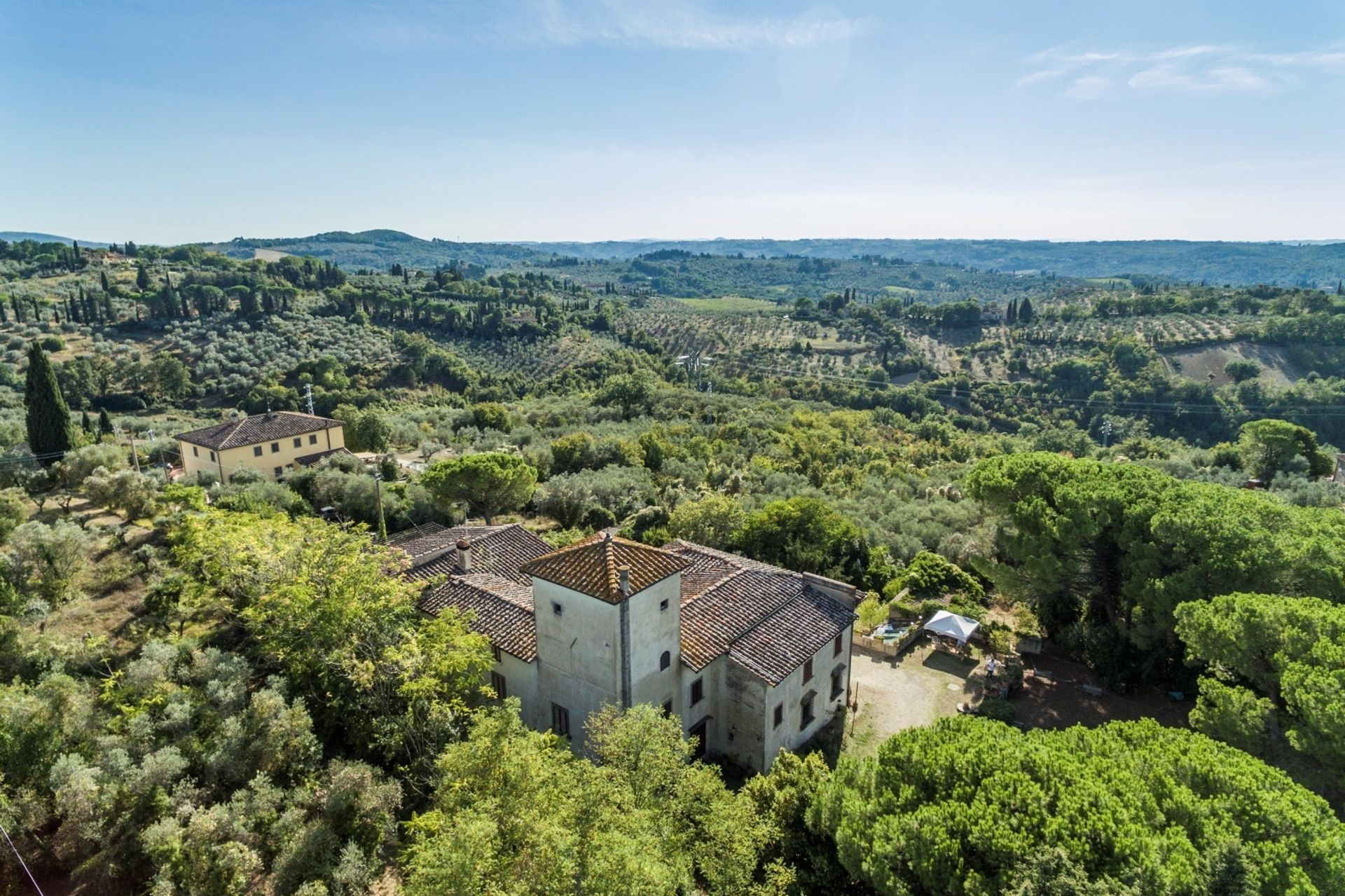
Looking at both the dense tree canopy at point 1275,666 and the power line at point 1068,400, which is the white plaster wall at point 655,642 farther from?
the power line at point 1068,400

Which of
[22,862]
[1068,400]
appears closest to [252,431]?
[22,862]

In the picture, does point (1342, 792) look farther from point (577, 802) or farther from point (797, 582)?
point (577, 802)

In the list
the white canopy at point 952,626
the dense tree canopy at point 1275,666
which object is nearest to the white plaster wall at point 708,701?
the white canopy at point 952,626

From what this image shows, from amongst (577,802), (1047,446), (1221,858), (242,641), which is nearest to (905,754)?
(1221,858)

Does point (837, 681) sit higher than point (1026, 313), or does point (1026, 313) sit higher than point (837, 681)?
point (1026, 313)

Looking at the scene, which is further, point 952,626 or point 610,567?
point 952,626

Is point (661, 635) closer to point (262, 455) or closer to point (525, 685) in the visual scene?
point (525, 685)

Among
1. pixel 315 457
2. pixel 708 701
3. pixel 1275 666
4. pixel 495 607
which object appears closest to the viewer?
pixel 1275 666

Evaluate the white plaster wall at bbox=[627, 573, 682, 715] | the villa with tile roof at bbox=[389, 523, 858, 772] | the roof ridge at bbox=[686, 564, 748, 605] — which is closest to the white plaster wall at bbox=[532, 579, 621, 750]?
the villa with tile roof at bbox=[389, 523, 858, 772]
